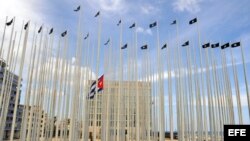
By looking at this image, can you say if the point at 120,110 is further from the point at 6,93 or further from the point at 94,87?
the point at 6,93

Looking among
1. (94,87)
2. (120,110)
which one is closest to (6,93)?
(94,87)

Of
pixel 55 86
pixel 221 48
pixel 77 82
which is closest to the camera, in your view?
pixel 77 82

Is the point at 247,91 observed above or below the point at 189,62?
below

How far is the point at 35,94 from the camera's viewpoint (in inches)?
840

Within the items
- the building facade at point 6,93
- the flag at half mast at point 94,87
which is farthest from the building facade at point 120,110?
the building facade at point 6,93

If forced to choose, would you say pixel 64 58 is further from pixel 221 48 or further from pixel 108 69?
pixel 221 48

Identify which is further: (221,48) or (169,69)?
(221,48)

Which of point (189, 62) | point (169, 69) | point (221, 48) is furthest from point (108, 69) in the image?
point (221, 48)

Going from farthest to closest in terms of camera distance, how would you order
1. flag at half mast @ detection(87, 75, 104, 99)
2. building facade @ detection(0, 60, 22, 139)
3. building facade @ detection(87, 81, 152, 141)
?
flag at half mast @ detection(87, 75, 104, 99) → building facade @ detection(0, 60, 22, 139) → building facade @ detection(87, 81, 152, 141)

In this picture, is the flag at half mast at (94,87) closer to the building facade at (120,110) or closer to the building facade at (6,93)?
the building facade at (120,110)

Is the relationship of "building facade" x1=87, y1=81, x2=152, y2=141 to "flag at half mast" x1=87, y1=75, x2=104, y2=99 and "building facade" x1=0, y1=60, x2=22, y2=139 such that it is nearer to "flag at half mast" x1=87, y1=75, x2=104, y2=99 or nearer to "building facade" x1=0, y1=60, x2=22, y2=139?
"flag at half mast" x1=87, y1=75, x2=104, y2=99

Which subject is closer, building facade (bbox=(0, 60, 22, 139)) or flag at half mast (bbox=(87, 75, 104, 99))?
building facade (bbox=(0, 60, 22, 139))

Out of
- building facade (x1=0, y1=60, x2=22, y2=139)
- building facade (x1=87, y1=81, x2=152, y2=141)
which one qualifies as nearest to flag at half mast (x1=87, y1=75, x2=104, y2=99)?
building facade (x1=87, y1=81, x2=152, y2=141)

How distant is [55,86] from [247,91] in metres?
16.7
